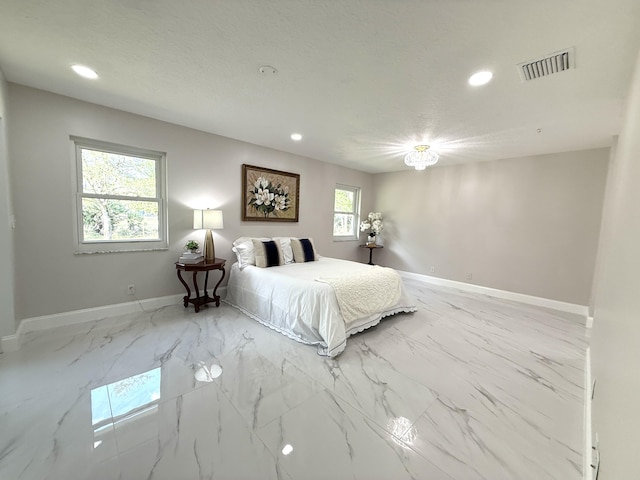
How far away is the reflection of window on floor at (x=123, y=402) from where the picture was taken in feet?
5.02

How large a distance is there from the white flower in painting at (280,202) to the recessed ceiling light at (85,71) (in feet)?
8.60

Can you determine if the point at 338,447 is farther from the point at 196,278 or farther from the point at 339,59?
the point at 196,278

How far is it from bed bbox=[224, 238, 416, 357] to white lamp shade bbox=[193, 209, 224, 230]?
1.67ft

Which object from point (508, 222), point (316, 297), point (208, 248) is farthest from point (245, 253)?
point (508, 222)

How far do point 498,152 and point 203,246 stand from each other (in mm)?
4850

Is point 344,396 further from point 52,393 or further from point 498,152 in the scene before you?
point 498,152

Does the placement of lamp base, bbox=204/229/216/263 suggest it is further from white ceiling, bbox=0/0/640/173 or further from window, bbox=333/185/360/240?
window, bbox=333/185/360/240

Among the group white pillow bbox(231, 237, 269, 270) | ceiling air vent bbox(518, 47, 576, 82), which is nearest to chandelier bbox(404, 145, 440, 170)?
ceiling air vent bbox(518, 47, 576, 82)

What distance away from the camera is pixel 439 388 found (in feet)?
6.47

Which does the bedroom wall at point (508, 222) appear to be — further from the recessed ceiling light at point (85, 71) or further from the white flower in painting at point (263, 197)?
the recessed ceiling light at point (85, 71)

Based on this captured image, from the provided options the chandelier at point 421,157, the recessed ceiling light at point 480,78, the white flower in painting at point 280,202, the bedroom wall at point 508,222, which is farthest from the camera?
the white flower in painting at point 280,202

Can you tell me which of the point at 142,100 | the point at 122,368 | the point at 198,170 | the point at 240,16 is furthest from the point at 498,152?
the point at 122,368

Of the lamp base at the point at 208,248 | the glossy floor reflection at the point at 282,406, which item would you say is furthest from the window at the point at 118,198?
the glossy floor reflection at the point at 282,406

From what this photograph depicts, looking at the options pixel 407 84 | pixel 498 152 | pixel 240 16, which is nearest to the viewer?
pixel 240 16
